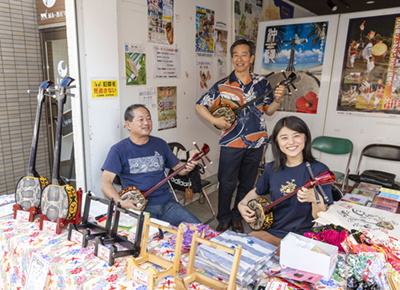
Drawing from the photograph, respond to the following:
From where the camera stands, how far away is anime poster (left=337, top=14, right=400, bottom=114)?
147 inches

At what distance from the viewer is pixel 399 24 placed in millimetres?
3658

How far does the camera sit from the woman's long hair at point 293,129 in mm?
1881

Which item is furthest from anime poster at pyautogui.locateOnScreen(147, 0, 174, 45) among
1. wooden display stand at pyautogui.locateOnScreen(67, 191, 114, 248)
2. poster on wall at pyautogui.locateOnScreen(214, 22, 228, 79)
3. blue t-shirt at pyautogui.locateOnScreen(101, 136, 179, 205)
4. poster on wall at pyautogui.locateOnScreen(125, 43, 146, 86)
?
wooden display stand at pyautogui.locateOnScreen(67, 191, 114, 248)

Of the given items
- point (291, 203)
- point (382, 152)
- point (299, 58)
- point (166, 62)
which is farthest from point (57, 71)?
point (382, 152)

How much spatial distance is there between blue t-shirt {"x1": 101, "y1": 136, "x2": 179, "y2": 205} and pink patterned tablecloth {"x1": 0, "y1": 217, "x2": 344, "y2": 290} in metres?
0.70

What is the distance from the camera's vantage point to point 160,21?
319cm

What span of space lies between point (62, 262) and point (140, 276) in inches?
15.9

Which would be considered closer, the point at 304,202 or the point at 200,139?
the point at 304,202

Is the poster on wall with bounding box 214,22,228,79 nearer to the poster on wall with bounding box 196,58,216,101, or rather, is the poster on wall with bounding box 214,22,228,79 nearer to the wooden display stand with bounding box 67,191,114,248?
the poster on wall with bounding box 196,58,216,101

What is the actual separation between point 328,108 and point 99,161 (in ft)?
10.3

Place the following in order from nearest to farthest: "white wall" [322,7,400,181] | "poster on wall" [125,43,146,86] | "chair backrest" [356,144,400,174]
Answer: "poster on wall" [125,43,146,86] < "chair backrest" [356,144,400,174] < "white wall" [322,7,400,181]

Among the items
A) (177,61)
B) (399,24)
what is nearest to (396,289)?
(177,61)

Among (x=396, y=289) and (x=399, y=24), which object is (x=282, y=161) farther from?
(x=399, y=24)

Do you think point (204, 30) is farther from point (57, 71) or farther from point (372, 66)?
point (372, 66)
